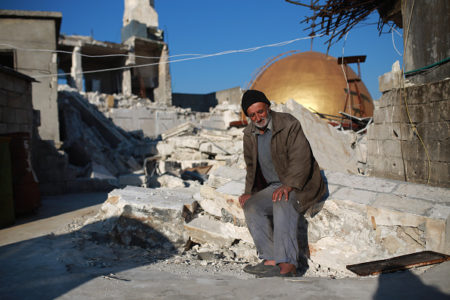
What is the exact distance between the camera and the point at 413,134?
480 centimetres

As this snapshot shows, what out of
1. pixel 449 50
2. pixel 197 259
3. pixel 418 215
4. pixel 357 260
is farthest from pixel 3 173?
pixel 449 50

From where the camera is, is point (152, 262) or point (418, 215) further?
point (152, 262)

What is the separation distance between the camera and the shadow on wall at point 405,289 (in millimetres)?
1695

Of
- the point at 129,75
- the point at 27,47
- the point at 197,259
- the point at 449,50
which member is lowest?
the point at 197,259

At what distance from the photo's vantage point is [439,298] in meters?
1.64

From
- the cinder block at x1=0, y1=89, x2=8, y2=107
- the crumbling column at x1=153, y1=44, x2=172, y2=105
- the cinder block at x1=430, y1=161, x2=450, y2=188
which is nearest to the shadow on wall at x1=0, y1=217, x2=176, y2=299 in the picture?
the cinder block at x1=0, y1=89, x2=8, y2=107

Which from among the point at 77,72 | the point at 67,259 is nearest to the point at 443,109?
the point at 67,259

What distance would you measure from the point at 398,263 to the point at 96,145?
1183cm

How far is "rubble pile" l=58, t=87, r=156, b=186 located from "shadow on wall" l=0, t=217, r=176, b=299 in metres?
4.82

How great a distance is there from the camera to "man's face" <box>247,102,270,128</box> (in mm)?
2859

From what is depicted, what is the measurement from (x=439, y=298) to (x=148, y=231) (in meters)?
2.96

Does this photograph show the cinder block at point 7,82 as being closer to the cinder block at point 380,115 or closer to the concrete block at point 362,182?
the concrete block at point 362,182

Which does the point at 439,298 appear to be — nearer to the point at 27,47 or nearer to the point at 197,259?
the point at 197,259

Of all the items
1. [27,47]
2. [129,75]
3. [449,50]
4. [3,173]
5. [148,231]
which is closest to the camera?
[148,231]
